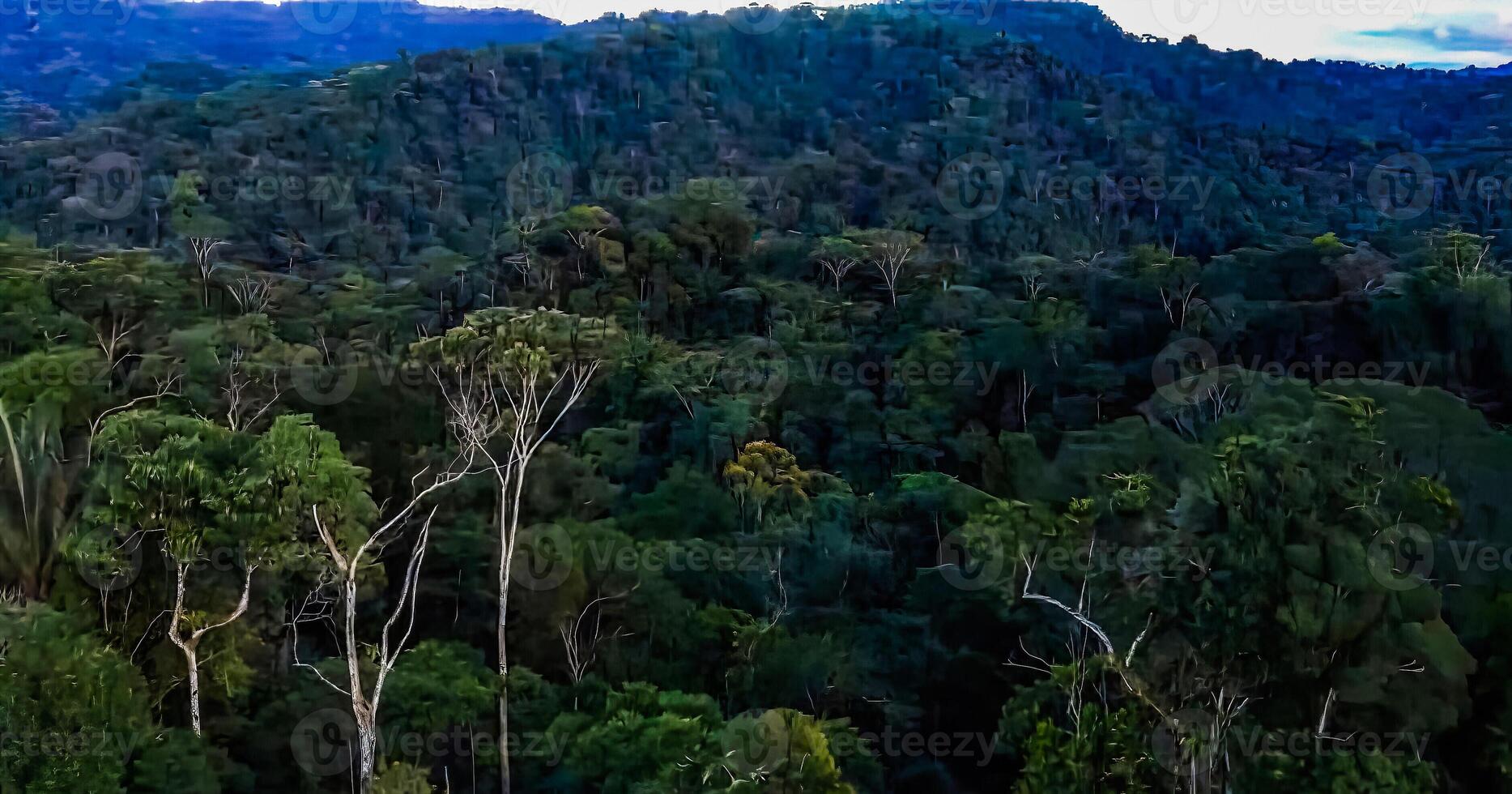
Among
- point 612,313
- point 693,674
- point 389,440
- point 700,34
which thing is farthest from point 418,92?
point 693,674

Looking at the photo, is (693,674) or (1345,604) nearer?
(1345,604)

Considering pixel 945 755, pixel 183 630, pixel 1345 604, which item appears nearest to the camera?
pixel 1345 604

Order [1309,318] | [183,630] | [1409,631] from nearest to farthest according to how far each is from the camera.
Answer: [1409,631], [183,630], [1309,318]

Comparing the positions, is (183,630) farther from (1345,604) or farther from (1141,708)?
(1345,604)
